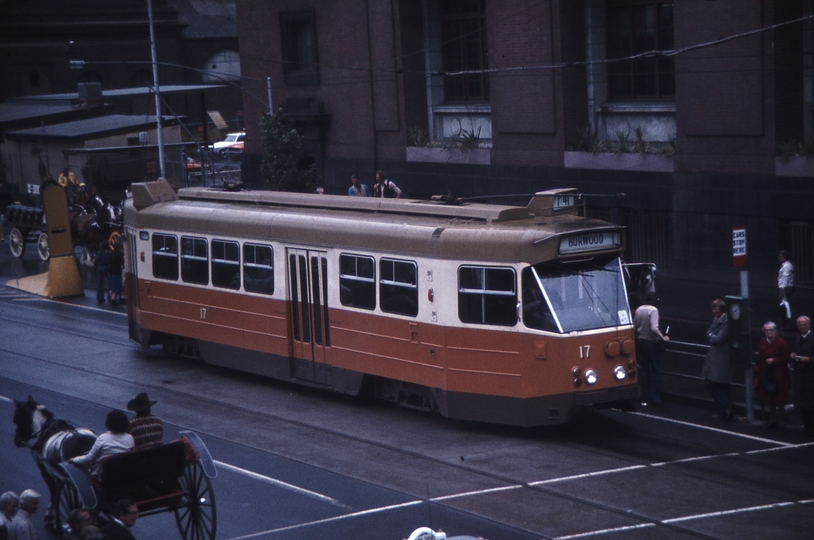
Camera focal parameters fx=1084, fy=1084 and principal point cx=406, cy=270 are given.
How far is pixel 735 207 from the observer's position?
23.2 metres

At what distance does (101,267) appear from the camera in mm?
25828

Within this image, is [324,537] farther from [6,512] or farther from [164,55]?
[164,55]

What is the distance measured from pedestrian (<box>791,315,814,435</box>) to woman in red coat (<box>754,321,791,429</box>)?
21 centimetres

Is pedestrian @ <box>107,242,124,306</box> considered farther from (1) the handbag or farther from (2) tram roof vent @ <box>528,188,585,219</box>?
(1) the handbag

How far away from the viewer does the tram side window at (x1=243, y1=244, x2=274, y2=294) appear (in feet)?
55.2

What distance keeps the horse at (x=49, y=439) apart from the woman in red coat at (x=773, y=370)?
839 cm

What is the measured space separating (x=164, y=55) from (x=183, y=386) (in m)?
50.6

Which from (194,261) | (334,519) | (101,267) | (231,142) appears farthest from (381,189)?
(231,142)

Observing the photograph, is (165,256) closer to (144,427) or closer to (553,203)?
(553,203)

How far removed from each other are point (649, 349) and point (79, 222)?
21051 mm

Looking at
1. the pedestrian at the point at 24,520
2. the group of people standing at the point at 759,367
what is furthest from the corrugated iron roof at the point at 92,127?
the pedestrian at the point at 24,520

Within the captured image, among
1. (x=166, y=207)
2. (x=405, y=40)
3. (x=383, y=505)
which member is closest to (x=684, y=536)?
(x=383, y=505)

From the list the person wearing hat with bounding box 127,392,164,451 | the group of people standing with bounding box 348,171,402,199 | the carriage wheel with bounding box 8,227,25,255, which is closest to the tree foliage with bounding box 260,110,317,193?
the group of people standing with bounding box 348,171,402,199

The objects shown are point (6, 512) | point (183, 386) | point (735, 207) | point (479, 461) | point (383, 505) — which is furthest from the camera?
point (735, 207)
